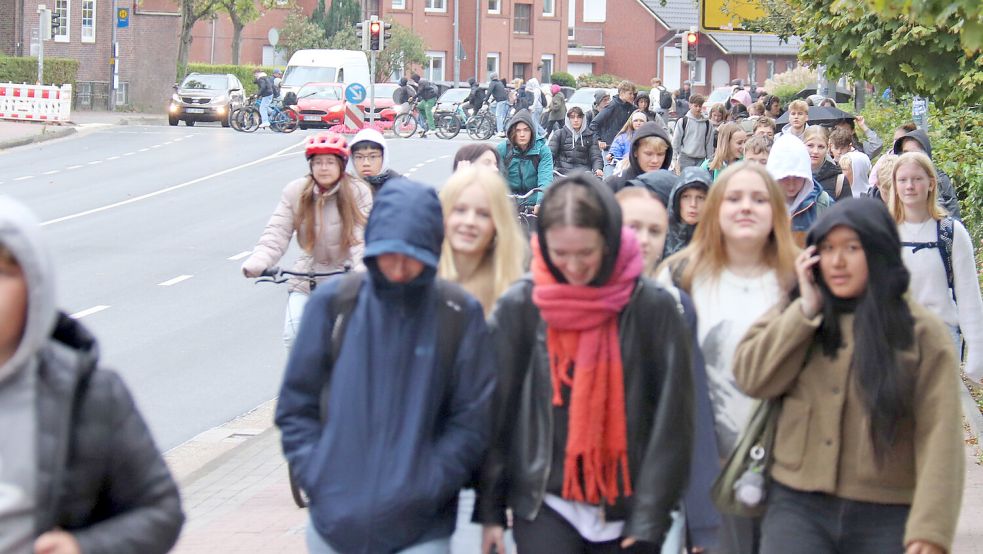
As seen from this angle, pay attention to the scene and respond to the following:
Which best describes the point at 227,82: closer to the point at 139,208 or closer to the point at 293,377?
the point at 139,208

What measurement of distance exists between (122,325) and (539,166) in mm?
4167

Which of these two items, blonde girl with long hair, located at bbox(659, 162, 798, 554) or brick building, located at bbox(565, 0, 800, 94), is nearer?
blonde girl with long hair, located at bbox(659, 162, 798, 554)

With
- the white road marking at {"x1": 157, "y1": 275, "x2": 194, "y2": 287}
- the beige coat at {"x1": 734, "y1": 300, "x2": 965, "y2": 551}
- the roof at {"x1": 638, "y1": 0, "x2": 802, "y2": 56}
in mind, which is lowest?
the white road marking at {"x1": 157, "y1": 275, "x2": 194, "y2": 287}

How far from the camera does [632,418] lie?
12.6ft

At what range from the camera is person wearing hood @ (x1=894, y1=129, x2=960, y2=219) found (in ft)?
34.0

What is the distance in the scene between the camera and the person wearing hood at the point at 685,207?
20.7 ft

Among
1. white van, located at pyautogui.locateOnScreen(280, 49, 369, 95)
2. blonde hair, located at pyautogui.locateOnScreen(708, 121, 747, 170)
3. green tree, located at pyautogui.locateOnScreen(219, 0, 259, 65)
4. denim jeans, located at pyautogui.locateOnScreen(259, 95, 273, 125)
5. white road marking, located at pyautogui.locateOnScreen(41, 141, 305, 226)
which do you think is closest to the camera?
blonde hair, located at pyautogui.locateOnScreen(708, 121, 747, 170)

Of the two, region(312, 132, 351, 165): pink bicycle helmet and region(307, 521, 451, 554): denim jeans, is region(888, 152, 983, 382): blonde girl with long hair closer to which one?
region(312, 132, 351, 165): pink bicycle helmet

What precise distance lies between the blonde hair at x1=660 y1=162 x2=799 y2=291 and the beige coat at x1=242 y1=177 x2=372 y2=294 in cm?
270

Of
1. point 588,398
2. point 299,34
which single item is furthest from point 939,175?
point 299,34

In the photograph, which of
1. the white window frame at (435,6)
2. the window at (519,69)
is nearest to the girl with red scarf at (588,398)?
the white window frame at (435,6)

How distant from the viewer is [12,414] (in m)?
2.56

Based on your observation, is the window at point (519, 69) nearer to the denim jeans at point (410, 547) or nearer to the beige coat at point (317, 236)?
the beige coat at point (317, 236)

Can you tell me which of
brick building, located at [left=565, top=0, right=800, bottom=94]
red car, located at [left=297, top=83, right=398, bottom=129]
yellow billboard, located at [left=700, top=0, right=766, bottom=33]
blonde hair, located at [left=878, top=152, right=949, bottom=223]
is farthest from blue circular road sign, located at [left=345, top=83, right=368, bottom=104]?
brick building, located at [left=565, top=0, right=800, bottom=94]
